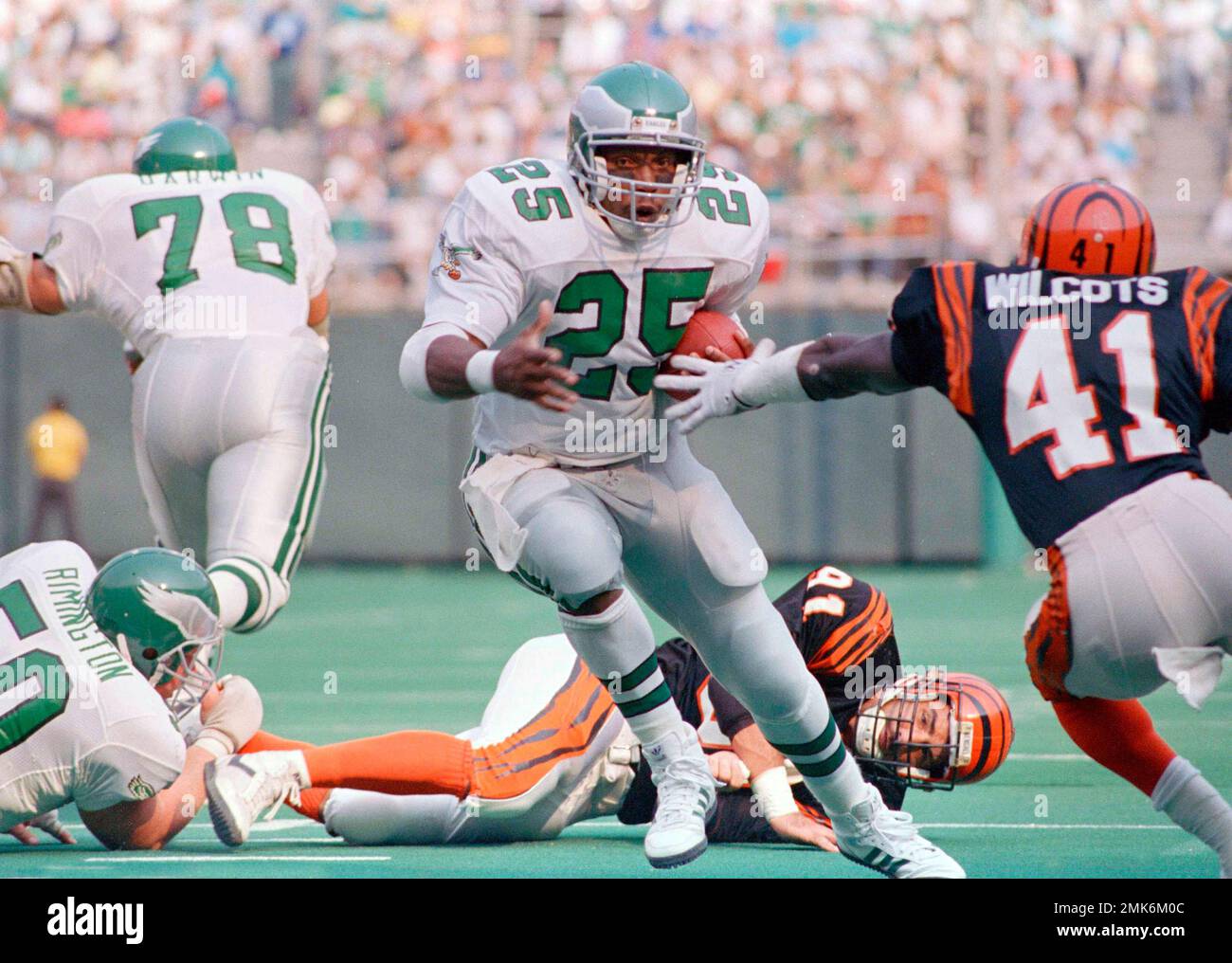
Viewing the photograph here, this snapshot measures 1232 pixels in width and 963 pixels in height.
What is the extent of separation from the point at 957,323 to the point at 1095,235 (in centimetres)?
37

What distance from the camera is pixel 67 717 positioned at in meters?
4.16

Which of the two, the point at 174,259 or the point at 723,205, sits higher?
the point at 723,205

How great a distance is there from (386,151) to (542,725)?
36.6ft

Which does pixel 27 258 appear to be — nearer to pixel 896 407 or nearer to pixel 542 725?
pixel 542 725

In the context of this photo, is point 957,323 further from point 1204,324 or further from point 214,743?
point 214,743

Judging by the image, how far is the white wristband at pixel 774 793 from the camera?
4.63m

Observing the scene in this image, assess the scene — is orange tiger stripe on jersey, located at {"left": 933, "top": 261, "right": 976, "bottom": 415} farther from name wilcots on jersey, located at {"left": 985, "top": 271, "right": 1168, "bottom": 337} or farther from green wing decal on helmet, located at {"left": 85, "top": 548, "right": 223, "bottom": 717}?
green wing decal on helmet, located at {"left": 85, "top": 548, "right": 223, "bottom": 717}

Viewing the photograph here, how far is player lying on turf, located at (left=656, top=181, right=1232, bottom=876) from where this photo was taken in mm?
3516

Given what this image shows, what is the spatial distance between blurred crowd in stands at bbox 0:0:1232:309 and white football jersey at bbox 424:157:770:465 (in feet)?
28.7

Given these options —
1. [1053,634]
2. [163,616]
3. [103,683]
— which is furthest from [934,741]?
[103,683]

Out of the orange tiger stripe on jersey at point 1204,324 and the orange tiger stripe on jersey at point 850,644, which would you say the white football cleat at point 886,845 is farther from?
the orange tiger stripe on jersey at point 1204,324

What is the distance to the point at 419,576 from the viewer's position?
1312 centimetres
